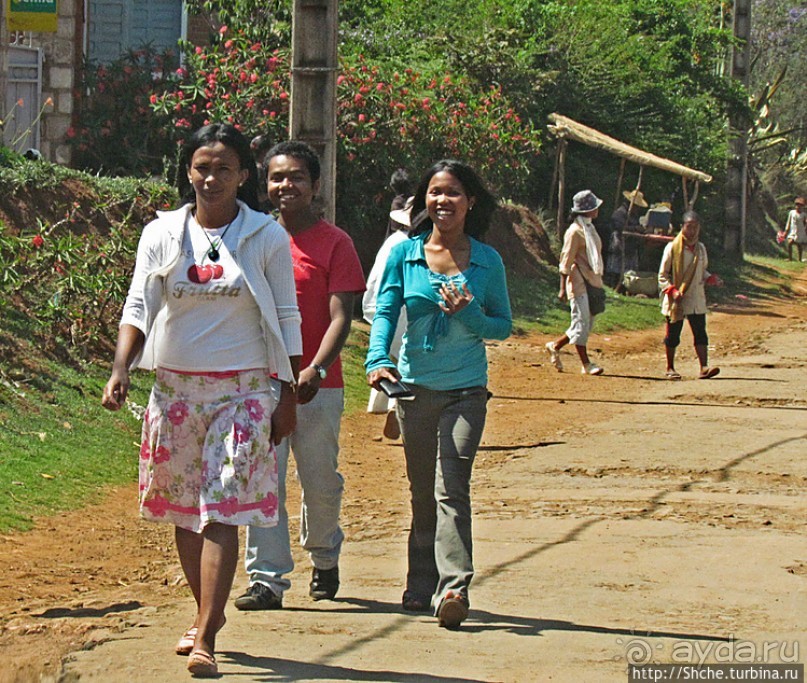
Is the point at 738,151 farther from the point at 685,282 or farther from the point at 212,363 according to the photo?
the point at 212,363

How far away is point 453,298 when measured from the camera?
5957mm

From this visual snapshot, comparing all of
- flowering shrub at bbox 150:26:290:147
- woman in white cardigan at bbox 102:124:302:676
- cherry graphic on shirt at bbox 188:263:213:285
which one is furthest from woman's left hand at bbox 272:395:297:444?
flowering shrub at bbox 150:26:290:147

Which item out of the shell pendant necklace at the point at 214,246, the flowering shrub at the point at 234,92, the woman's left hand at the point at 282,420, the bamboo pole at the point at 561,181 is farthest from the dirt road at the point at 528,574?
the bamboo pole at the point at 561,181

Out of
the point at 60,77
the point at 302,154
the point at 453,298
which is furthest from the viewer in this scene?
the point at 60,77

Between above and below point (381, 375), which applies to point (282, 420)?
below

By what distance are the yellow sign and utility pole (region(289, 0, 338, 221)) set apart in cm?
708

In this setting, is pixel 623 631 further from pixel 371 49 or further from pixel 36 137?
pixel 371 49

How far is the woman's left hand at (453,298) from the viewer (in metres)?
5.95

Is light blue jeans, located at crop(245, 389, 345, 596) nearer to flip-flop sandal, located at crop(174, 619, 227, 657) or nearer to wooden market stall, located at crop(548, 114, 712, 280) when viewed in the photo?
flip-flop sandal, located at crop(174, 619, 227, 657)

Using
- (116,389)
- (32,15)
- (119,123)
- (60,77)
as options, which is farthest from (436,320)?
(60,77)

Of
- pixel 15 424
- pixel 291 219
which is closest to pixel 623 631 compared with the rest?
pixel 291 219

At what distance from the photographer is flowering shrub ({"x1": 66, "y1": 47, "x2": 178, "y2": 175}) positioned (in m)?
18.1

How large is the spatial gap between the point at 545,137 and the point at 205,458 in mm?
20975

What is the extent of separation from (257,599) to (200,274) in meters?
1.59
